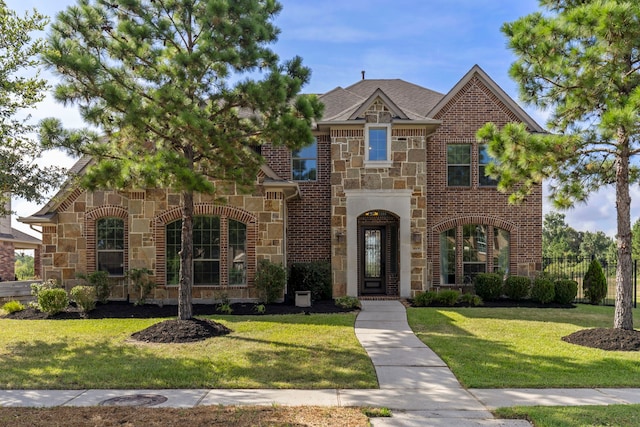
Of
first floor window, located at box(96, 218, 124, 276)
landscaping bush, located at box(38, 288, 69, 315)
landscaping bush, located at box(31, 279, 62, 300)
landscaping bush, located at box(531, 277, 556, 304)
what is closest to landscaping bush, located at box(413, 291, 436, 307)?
landscaping bush, located at box(531, 277, 556, 304)

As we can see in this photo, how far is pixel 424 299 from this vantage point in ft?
44.8

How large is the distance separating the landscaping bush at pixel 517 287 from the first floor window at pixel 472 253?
90cm

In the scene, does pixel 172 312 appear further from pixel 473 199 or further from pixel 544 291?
pixel 544 291

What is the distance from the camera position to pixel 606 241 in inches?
1747

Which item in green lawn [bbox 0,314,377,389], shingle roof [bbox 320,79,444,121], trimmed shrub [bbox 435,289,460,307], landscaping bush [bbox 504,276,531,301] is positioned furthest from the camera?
shingle roof [bbox 320,79,444,121]

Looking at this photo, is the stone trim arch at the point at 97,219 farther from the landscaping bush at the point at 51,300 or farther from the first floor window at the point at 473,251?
the first floor window at the point at 473,251

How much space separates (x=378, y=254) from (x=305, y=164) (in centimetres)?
405

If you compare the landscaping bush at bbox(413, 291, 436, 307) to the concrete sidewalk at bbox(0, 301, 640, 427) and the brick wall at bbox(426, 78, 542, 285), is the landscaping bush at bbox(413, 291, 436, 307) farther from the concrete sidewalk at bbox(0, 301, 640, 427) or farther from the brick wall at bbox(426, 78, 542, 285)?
the concrete sidewalk at bbox(0, 301, 640, 427)

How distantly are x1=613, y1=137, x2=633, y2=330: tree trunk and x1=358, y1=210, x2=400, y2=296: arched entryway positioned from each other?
747cm

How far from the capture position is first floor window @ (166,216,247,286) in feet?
44.5

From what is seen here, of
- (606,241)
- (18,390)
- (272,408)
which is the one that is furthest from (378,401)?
(606,241)

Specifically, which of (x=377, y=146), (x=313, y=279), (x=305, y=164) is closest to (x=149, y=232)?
(x=313, y=279)

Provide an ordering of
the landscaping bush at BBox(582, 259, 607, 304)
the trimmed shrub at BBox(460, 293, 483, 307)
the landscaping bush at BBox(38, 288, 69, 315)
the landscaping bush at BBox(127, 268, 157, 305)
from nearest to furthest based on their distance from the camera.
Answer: the landscaping bush at BBox(38, 288, 69, 315) < the landscaping bush at BBox(127, 268, 157, 305) < the trimmed shrub at BBox(460, 293, 483, 307) < the landscaping bush at BBox(582, 259, 607, 304)

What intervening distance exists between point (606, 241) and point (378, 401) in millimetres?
46764
